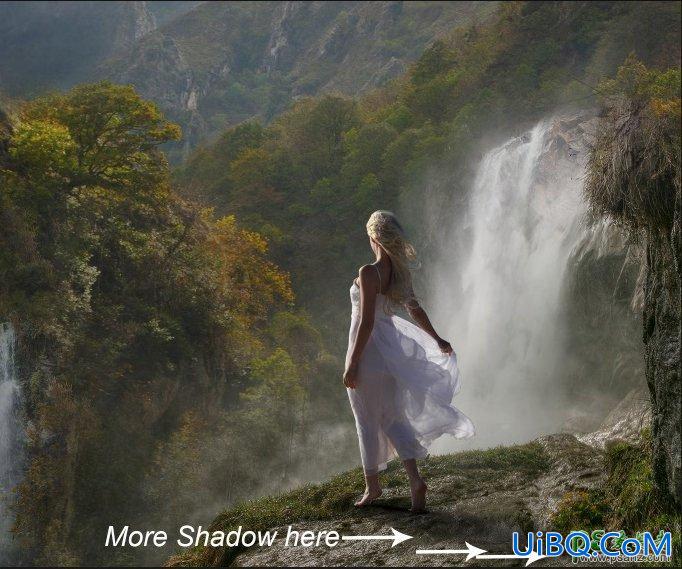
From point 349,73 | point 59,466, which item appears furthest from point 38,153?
point 349,73

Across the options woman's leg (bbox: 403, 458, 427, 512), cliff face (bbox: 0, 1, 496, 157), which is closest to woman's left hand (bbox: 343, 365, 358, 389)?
woman's leg (bbox: 403, 458, 427, 512)

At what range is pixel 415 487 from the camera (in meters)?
5.30

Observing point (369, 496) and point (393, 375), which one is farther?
point (369, 496)

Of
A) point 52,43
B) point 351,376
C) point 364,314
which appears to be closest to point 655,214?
point 364,314

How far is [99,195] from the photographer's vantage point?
951 inches

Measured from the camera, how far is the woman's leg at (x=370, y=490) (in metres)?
5.61

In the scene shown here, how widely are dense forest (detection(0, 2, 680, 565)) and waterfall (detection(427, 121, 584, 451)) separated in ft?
8.20

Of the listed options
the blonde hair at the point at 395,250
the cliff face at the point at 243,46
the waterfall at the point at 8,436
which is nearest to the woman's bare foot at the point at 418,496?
the blonde hair at the point at 395,250

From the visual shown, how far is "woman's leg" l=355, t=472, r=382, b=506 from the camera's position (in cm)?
561

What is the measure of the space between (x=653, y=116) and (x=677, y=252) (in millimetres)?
1465

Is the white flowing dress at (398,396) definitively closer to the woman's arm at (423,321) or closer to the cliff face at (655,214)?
the woman's arm at (423,321)

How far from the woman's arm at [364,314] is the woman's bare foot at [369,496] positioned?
3.22ft

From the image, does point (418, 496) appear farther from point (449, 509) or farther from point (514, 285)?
point (514, 285)

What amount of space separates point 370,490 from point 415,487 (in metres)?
0.50
